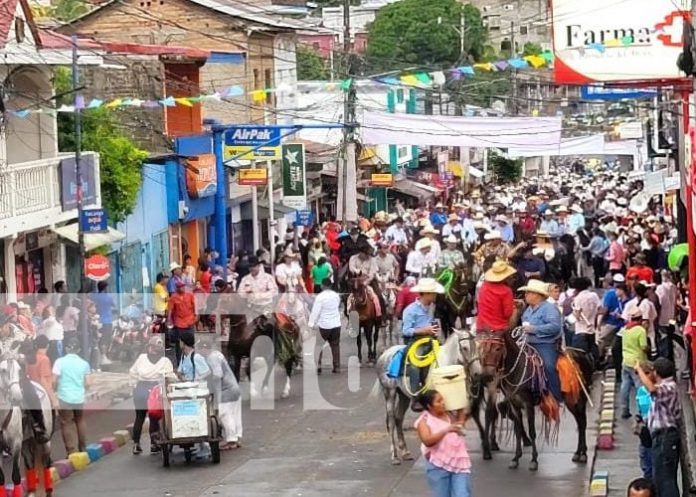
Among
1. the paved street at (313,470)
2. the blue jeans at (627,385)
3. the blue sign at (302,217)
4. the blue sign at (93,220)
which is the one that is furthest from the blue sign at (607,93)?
the blue sign at (302,217)

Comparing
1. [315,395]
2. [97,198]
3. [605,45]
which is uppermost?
[605,45]

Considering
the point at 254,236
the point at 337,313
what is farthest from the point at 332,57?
the point at 337,313

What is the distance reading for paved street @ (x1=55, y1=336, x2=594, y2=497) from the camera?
18.2 meters

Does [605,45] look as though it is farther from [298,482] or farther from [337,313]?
[337,313]

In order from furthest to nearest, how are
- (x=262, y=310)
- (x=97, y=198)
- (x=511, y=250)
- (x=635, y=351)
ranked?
1. (x=97, y=198)
2. (x=511, y=250)
3. (x=262, y=310)
4. (x=635, y=351)

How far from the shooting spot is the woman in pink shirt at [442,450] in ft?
48.0

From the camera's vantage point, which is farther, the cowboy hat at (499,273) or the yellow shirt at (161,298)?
the yellow shirt at (161,298)

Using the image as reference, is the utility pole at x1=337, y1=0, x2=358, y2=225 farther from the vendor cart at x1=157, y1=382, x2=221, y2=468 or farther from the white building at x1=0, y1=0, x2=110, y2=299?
the vendor cart at x1=157, y1=382, x2=221, y2=468

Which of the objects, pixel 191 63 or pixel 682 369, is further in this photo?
pixel 191 63

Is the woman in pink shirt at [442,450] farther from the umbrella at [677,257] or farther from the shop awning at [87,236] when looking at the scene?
the shop awning at [87,236]

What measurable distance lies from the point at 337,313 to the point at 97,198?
340 inches

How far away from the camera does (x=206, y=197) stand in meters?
46.7

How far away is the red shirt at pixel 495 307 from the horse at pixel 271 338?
5.46 meters

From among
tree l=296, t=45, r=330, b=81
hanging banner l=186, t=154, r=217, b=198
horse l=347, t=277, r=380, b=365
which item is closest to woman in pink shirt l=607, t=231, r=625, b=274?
horse l=347, t=277, r=380, b=365
